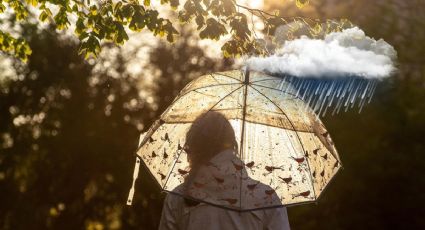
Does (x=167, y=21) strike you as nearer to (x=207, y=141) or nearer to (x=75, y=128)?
(x=207, y=141)

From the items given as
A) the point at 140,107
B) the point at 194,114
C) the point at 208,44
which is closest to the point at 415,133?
the point at 208,44

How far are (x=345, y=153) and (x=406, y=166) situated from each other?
1708 millimetres

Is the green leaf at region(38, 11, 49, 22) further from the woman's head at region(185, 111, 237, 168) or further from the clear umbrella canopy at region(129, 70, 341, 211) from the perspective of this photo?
the woman's head at region(185, 111, 237, 168)

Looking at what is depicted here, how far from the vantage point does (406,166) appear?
18.5m

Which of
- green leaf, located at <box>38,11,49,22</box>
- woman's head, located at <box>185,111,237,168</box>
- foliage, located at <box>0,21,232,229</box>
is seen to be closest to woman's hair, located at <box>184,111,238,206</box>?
woman's head, located at <box>185,111,237,168</box>

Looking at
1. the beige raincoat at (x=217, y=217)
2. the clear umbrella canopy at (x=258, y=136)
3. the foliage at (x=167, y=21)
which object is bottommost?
the beige raincoat at (x=217, y=217)

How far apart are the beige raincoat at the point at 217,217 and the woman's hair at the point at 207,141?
0.05 meters

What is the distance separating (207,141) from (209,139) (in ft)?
0.06

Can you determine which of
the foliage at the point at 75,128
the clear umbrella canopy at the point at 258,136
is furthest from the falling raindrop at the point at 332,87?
the foliage at the point at 75,128

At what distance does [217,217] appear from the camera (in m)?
4.13

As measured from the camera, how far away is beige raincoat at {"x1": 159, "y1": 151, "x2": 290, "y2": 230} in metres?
4.11

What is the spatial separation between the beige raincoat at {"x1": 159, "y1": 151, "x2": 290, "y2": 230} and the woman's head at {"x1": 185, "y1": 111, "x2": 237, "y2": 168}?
0.17 ft

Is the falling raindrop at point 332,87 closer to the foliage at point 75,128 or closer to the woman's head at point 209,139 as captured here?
the woman's head at point 209,139

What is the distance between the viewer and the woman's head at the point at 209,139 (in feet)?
13.5
